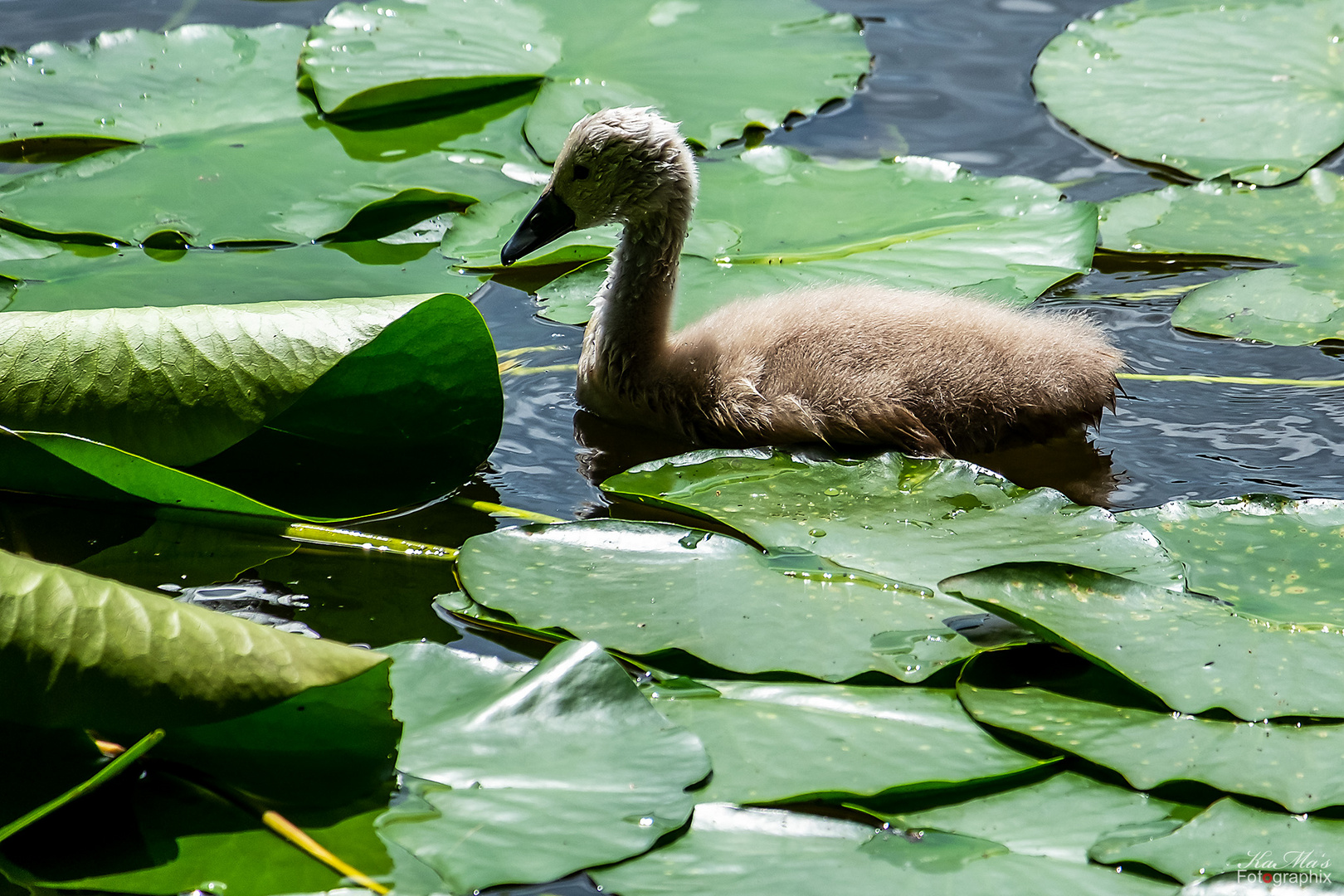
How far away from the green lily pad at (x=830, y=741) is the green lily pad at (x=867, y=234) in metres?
1.33

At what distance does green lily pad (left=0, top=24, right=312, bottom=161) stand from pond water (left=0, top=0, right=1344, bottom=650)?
0.52m

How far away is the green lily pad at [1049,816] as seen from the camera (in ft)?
4.90

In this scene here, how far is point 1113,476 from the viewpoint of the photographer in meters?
2.49

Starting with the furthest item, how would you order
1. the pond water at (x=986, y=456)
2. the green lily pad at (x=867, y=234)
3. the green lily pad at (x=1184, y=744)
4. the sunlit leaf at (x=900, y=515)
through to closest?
the green lily pad at (x=867, y=234), the pond water at (x=986, y=456), the sunlit leaf at (x=900, y=515), the green lily pad at (x=1184, y=744)

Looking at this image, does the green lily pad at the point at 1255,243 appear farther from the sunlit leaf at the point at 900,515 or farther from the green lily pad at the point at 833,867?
the green lily pad at the point at 833,867

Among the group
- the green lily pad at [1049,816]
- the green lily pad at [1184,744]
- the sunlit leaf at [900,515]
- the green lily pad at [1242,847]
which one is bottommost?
the green lily pad at [1049,816]

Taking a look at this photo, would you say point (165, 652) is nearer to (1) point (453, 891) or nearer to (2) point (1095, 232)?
(1) point (453, 891)

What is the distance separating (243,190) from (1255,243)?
2510 millimetres

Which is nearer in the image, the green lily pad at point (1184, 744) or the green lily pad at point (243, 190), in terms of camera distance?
the green lily pad at point (1184, 744)

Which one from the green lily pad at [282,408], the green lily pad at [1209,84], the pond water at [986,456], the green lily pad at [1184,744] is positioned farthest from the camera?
the green lily pad at [1209,84]

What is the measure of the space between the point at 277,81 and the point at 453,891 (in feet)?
9.57

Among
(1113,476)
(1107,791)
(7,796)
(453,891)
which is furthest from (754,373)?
(7,796)

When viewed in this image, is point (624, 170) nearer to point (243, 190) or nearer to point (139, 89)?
point (243, 190)

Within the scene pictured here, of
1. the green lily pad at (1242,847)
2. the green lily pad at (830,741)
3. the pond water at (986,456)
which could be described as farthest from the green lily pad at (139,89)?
the green lily pad at (1242,847)
